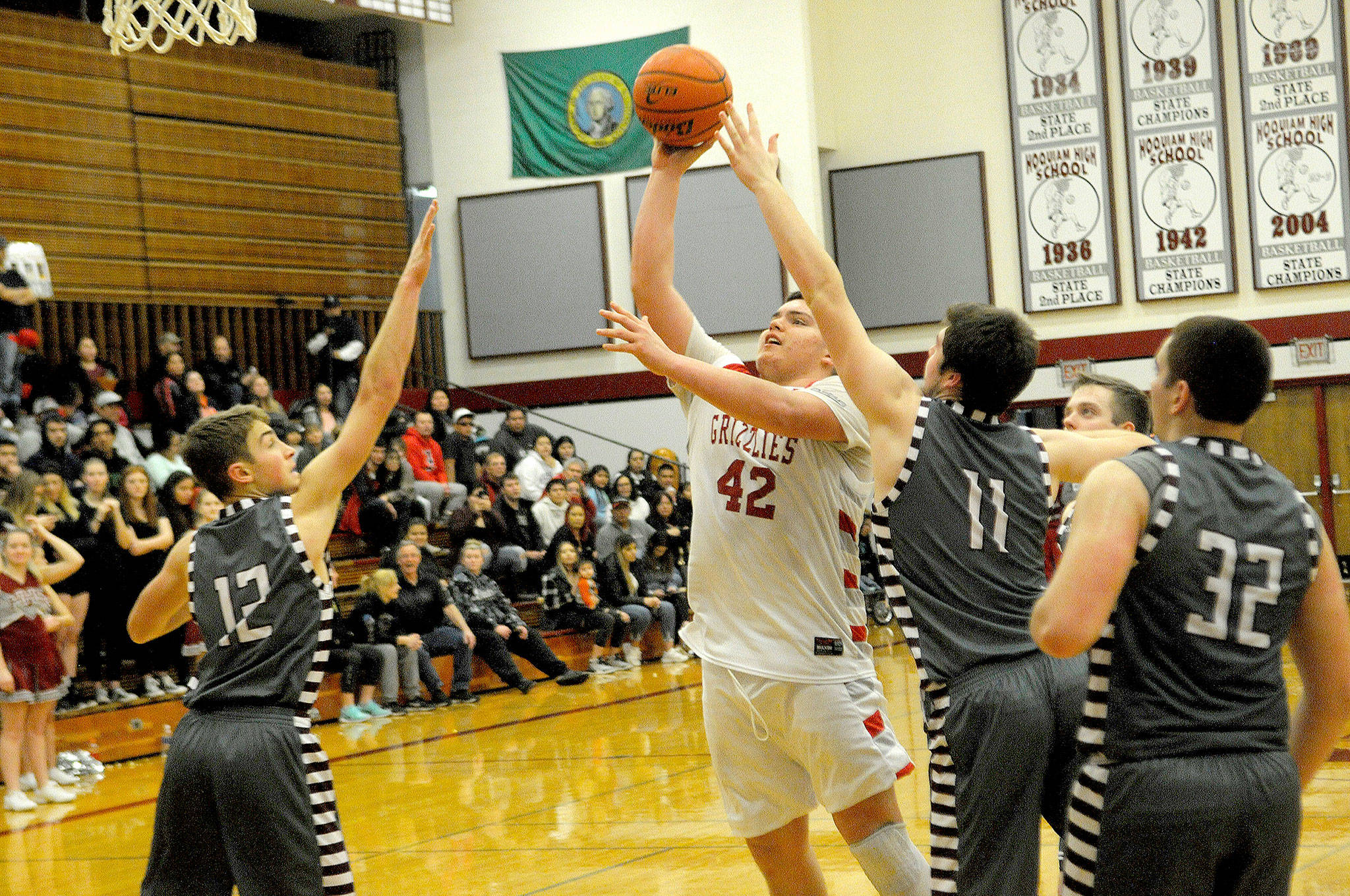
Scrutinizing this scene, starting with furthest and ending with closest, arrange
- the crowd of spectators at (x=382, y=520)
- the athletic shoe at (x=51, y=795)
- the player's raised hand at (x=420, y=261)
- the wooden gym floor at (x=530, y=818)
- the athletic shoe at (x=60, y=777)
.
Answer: the crowd of spectators at (x=382, y=520) → the athletic shoe at (x=60, y=777) → the athletic shoe at (x=51, y=795) → the wooden gym floor at (x=530, y=818) → the player's raised hand at (x=420, y=261)

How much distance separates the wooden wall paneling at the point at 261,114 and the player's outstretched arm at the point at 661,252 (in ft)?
47.5

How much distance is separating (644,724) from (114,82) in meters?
11.0

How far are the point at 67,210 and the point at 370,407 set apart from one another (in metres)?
14.2

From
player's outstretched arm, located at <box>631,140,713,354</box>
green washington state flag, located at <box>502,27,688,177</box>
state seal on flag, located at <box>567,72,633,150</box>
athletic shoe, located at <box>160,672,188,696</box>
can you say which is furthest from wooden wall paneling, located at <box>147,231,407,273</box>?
player's outstretched arm, located at <box>631,140,713,354</box>

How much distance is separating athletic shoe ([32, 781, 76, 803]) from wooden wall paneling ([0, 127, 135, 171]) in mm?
9680

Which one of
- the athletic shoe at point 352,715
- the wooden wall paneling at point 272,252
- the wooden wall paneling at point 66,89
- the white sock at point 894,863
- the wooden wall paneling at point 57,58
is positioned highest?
the wooden wall paneling at point 57,58

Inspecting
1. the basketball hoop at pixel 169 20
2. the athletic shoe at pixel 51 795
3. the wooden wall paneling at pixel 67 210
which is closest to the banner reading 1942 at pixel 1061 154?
the wooden wall paneling at pixel 67 210

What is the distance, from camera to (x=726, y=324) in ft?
63.5

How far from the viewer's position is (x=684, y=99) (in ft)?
14.2

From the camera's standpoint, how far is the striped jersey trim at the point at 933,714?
3209 millimetres

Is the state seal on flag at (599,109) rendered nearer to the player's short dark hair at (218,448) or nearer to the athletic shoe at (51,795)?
the athletic shoe at (51,795)

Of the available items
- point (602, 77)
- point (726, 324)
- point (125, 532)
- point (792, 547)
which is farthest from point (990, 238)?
point (792, 547)

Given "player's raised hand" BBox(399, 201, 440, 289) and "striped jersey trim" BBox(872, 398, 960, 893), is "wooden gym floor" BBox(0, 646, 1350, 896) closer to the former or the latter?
"striped jersey trim" BBox(872, 398, 960, 893)

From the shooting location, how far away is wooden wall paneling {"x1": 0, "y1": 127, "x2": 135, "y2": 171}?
51.8 ft
